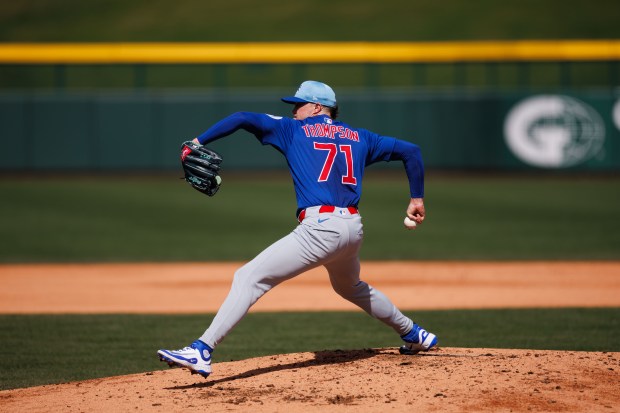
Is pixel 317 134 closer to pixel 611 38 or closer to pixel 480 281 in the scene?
pixel 480 281

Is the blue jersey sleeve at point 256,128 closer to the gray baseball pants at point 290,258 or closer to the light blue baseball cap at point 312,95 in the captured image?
the light blue baseball cap at point 312,95

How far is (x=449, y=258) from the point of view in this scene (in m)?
12.8

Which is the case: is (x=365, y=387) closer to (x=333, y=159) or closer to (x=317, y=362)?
(x=317, y=362)

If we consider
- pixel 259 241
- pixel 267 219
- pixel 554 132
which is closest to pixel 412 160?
pixel 259 241

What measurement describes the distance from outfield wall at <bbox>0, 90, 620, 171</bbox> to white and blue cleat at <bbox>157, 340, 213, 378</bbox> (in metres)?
16.9

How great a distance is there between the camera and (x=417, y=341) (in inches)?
236

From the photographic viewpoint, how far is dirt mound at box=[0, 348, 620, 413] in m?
4.83

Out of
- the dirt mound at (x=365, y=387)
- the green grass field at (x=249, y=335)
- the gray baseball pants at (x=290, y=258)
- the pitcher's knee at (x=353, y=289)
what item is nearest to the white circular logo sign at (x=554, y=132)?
the green grass field at (x=249, y=335)

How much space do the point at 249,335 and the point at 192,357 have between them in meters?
2.84

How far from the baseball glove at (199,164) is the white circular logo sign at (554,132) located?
17.5 metres

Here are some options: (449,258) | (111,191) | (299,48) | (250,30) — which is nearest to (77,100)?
(111,191)

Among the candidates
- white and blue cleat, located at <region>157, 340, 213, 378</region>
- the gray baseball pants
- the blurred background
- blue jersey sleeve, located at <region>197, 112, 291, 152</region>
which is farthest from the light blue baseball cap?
the blurred background

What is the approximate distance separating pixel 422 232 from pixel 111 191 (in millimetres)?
7470

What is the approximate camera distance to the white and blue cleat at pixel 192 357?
4941 mm
